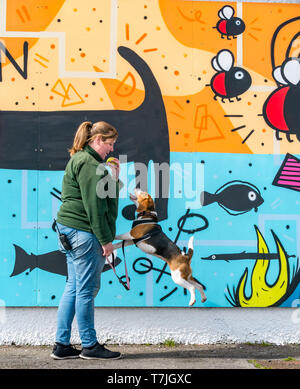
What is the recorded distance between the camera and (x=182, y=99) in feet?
14.3

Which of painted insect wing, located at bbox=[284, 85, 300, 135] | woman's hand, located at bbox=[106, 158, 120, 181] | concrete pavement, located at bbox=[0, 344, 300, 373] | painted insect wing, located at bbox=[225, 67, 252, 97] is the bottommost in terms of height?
concrete pavement, located at bbox=[0, 344, 300, 373]

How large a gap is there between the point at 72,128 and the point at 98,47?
72 cm

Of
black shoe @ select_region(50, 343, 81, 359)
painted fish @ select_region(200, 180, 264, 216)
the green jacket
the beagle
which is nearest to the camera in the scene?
the green jacket

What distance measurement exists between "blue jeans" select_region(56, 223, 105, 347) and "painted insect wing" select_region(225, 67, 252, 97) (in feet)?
5.74

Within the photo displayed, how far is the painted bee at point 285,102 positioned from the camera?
440 cm

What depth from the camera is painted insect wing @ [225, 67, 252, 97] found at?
439 cm

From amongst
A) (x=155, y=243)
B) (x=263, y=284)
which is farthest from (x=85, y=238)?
(x=263, y=284)

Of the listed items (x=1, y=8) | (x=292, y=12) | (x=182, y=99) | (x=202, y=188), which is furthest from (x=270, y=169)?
(x=1, y=8)

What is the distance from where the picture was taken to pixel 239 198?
14.3 feet

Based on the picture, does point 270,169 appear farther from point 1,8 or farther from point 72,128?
point 1,8

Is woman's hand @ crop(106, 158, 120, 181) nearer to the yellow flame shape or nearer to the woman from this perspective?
the woman

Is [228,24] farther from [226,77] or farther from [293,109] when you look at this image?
[293,109]

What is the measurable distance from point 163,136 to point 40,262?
1.46 metres

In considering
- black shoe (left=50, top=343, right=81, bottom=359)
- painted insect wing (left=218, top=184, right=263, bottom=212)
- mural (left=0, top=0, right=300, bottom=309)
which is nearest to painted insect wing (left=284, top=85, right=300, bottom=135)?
mural (left=0, top=0, right=300, bottom=309)
